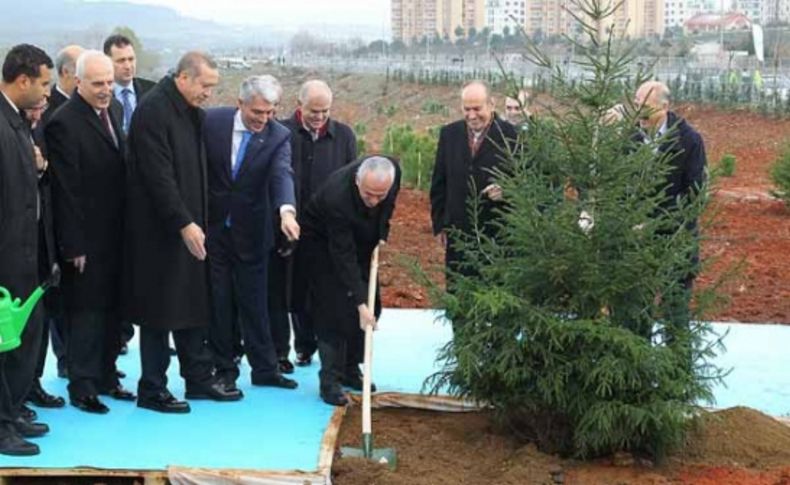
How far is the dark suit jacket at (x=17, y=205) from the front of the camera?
5.49 metres

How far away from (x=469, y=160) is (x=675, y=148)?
1.09 metres

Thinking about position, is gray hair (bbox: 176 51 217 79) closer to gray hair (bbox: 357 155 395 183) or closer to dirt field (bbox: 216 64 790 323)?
gray hair (bbox: 357 155 395 183)

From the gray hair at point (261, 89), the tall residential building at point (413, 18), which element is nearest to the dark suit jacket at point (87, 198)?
the gray hair at point (261, 89)

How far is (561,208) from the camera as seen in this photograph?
18.6 feet

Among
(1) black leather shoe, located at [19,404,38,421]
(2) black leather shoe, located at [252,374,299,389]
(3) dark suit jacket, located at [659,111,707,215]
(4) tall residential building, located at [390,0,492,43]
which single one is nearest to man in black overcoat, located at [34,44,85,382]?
(1) black leather shoe, located at [19,404,38,421]

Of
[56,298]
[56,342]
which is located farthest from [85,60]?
[56,342]

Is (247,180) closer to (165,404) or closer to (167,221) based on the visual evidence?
(167,221)

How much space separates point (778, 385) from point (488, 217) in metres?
1.85

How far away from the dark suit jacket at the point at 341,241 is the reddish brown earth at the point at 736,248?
24cm

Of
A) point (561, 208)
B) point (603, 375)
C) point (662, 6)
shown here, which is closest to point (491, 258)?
point (561, 208)

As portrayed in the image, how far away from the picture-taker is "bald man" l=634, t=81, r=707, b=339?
581cm

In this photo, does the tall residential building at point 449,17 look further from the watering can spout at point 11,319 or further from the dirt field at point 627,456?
the watering can spout at point 11,319

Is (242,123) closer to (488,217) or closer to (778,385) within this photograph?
(488,217)

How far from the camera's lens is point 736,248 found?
12.1 metres
